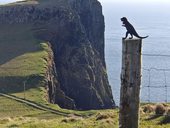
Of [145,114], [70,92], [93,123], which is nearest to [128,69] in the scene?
[93,123]

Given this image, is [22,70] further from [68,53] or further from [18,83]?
[68,53]

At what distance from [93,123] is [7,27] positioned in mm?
118538

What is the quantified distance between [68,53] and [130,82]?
115170 millimetres

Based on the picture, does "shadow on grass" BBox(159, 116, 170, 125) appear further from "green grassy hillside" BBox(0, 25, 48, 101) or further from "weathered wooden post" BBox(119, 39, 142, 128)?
"green grassy hillside" BBox(0, 25, 48, 101)

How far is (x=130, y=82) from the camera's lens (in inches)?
540

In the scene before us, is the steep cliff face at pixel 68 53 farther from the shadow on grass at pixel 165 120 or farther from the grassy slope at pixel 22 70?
the shadow on grass at pixel 165 120

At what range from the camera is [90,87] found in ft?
410

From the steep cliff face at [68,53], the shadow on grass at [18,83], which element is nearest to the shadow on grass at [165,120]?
the shadow on grass at [18,83]

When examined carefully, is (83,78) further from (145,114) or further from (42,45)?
(145,114)

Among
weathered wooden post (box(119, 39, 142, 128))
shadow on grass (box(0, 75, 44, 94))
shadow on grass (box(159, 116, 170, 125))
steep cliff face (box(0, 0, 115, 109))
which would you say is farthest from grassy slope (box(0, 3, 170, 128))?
weathered wooden post (box(119, 39, 142, 128))

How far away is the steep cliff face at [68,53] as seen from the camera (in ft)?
401

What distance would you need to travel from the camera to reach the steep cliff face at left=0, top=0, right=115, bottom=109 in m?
122

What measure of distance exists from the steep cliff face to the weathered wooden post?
97287mm

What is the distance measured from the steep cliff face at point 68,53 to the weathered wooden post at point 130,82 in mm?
97287
